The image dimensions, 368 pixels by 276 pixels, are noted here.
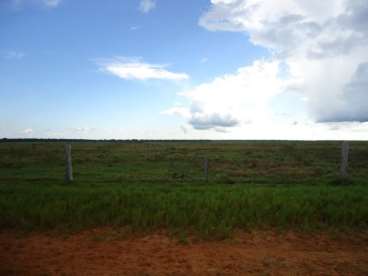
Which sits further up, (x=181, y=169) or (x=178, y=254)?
(x=181, y=169)

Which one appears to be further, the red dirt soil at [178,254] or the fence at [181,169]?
the fence at [181,169]

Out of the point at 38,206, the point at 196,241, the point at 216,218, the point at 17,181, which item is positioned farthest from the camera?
the point at 17,181

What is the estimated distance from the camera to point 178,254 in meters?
6.60

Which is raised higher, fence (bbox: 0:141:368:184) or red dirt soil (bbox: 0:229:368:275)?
fence (bbox: 0:141:368:184)

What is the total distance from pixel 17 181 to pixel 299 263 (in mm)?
13382

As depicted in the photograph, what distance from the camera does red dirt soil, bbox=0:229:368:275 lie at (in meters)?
5.83

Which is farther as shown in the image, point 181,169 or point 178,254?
point 181,169

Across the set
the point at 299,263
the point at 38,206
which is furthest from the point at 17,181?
the point at 299,263

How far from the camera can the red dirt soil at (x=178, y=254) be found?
583cm

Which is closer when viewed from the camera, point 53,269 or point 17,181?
point 53,269

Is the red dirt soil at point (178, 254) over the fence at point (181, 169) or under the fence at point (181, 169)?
under

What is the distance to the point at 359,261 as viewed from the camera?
6.35m

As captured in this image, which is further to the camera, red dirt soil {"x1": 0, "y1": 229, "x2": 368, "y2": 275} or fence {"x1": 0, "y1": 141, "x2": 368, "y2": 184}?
fence {"x1": 0, "y1": 141, "x2": 368, "y2": 184}

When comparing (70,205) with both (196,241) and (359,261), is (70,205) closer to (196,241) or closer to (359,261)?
(196,241)
